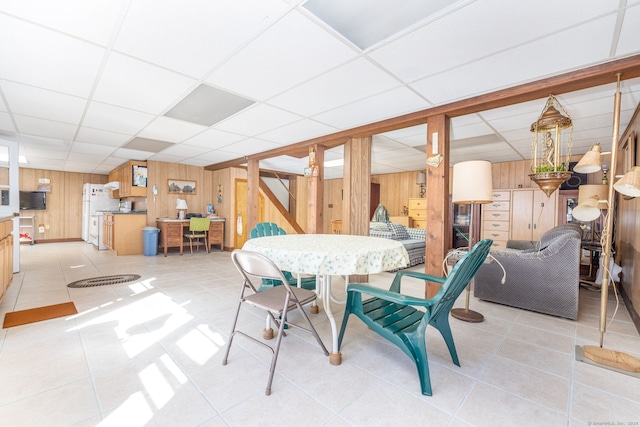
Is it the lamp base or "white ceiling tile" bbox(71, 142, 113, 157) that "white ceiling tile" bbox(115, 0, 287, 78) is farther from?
"white ceiling tile" bbox(71, 142, 113, 157)

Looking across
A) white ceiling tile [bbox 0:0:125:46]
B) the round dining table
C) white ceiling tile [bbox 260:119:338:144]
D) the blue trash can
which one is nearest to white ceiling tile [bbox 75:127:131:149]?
the blue trash can

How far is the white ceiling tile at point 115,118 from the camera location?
3.46 meters

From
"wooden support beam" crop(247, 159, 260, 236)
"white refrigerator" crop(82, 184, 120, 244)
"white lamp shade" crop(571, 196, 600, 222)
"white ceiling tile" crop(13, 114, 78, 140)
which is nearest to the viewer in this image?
"white lamp shade" crop(571, 196, 600, 222)

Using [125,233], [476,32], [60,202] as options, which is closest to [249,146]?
[125,233]

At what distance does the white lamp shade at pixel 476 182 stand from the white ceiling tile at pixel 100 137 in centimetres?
520

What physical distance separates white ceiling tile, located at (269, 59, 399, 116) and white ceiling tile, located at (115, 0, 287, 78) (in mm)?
820

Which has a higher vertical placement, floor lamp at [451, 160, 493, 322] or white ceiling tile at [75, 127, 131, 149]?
white ceiling tile at [75, 127, 131, 149]

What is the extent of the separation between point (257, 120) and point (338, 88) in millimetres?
1458

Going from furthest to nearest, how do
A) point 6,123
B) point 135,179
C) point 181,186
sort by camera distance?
point 181,186
point 135,179
point 6,123

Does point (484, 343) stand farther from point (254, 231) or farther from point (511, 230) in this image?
point (511, 230)

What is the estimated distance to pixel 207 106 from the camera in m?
3.34

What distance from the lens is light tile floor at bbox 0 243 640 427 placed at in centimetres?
152

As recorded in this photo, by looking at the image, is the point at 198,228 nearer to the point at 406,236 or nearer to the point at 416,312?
the point at 406,236

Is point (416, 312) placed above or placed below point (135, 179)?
below
